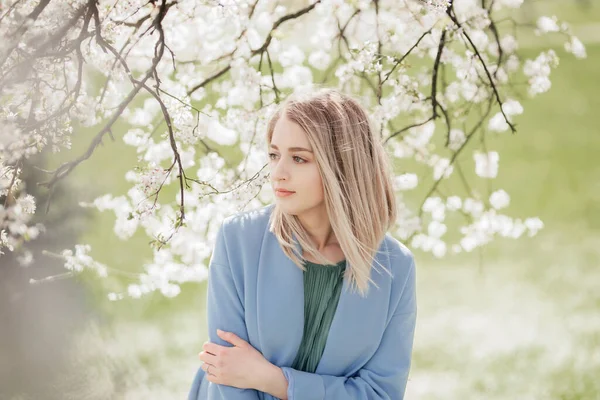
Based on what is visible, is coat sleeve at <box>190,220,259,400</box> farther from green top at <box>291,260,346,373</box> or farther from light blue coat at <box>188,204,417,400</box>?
green top at <box>291,260,346,373</box>

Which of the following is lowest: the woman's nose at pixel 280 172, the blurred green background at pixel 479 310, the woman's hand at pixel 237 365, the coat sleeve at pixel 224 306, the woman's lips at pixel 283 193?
the woman's hand at pixel 237 365

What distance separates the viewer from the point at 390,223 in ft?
5.73

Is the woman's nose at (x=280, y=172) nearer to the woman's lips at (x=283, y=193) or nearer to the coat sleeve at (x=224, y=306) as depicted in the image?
the woman's lips at (x=283, y=193)

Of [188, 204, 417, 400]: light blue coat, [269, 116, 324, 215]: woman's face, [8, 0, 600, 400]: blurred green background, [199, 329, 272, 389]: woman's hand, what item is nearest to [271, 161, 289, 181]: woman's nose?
[269, 116, 324, 215]: woman's face

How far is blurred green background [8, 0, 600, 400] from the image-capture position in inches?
150

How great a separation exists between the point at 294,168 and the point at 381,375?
0.50m

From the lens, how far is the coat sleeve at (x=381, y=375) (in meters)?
1.60

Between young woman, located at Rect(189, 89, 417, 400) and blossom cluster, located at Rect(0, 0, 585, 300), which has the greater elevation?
blossom cluster, located at Rect(0, 0, 585, 300)

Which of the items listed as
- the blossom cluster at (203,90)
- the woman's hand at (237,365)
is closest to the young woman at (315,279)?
the woman's hand at (237,365)

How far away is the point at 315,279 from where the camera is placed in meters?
1.72

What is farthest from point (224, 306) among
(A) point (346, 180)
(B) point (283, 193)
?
(A) point (346, 180)

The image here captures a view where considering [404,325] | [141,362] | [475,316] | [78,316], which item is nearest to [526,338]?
[475,316]

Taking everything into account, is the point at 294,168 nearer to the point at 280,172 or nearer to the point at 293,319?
the point at 280,172

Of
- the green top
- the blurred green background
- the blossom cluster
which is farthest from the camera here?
the blurred green background
